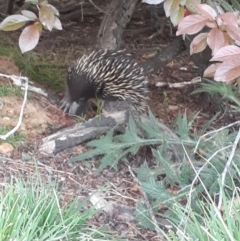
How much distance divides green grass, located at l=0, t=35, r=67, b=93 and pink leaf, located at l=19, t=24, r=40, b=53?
2.41 meters

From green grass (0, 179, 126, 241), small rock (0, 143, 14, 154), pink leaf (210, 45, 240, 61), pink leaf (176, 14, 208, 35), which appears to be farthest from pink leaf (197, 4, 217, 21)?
small rock (0, 143, 14, 154)

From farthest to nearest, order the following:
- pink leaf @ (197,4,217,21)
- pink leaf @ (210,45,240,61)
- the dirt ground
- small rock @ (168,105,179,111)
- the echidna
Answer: small rock @ (168,105,179,111), the echidna, the dirt ground, pink leaf @ (197,4,217,21), pink leaf @ (210,45,240,61)

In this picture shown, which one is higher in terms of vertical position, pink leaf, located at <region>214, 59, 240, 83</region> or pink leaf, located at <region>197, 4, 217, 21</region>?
pink leaf, located at <region>197, 4, 217, 21</region>

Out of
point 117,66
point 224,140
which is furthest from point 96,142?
point 117,66

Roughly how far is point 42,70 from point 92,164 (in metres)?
1.55

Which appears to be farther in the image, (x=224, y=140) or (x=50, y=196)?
(x=224, y=140)

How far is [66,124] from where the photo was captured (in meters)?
4.59

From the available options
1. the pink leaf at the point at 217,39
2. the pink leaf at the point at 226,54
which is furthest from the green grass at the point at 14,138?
the pink leaf at the point at 226,54

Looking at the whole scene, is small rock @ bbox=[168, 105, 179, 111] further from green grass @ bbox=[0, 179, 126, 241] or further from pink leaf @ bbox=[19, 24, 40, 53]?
pink leaf @ bbox=[19, 24, 40, 53]

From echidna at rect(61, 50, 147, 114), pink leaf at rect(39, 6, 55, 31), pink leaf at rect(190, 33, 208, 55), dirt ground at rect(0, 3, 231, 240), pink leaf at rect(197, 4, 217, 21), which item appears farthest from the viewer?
echidna at rect(61, 50, 147, 114)

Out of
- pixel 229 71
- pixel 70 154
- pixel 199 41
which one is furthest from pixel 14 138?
pixel 229 71

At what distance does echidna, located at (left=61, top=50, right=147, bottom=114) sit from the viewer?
502 centimetres

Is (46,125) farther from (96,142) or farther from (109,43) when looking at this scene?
(109,43)

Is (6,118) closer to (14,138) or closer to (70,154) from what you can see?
(14,138)
